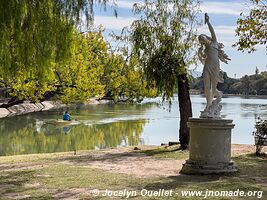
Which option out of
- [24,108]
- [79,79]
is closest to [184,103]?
[79,79]

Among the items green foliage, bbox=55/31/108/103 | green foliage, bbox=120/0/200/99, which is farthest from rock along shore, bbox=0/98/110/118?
green foliage, bbox=120/0/200/99

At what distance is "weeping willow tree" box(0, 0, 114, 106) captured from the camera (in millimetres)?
7265

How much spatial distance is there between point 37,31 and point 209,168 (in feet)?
15.4

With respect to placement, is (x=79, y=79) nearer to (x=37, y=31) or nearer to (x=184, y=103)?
(x=184, y=103)

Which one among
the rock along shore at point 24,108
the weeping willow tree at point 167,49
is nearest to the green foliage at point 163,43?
the weeping willow tree at point 167,49

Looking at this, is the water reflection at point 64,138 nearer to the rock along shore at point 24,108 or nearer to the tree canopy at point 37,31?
the rock along shore at point 24,108

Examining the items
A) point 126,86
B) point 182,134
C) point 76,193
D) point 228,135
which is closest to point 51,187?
point 76,193

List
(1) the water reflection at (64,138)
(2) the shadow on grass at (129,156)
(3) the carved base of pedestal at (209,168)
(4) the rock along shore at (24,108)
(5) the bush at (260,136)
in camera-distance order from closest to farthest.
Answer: (3) the carved base of pedestal at (209,168) < (2) the shadow on grass at (129,156) < (5) the bush at (260,136) < (1) the water reflection at (64,138) < (4) the rock along shore at (24,108)

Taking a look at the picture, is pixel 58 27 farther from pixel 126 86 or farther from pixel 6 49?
pixel 126 86

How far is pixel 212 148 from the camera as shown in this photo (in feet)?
32.9

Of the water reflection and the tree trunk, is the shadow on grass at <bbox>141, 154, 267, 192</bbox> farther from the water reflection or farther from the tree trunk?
the water reflection

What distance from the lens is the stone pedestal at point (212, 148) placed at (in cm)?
998

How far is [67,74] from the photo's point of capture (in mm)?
23344

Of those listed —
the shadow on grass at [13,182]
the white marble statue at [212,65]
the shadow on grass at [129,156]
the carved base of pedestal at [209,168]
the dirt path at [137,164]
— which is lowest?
the shadow on grass at [129,156]
